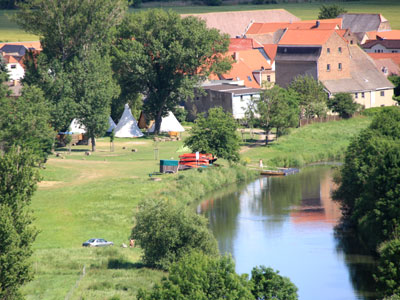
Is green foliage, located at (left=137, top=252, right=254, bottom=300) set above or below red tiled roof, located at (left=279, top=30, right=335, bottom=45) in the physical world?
below

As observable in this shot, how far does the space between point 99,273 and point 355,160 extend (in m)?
20.0

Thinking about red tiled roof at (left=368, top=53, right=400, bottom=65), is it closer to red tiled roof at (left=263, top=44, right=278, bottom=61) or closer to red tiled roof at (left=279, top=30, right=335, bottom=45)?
red tiled roof at (left=263, top=44, right=278, bottom=61)

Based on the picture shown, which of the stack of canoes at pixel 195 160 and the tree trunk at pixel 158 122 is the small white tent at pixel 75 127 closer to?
the tree trunk at pixel 158 122

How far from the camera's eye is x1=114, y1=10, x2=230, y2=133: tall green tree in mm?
82312

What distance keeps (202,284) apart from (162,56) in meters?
51.8

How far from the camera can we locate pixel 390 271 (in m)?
37.6

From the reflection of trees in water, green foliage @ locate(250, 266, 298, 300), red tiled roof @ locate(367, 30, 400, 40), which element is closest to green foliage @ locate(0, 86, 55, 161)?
the reflection of trees in water

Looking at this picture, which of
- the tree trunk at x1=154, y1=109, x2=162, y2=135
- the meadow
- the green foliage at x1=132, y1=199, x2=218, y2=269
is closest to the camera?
the meadow

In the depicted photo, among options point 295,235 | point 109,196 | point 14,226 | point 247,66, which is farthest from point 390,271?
point 247,66

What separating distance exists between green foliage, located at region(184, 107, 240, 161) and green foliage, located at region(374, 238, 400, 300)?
30009 millimetres

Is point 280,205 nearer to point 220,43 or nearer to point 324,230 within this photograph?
point 324,230

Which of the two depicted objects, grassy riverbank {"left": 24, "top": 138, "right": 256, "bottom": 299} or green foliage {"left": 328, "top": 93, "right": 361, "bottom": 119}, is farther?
green foliage {"left": 328, "top": 93, "right": 361, "bottom": 119}

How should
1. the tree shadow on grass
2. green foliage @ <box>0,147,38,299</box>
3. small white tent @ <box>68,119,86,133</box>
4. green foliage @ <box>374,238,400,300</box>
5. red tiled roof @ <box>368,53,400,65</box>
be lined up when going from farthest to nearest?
red tiled roof @ <box>368,53,400,65</box> → small white tent @ <box>68,119,86,133</box> → the tree shadow on grass → green foliage @ <box>374,238,400,300</box> → green foliage @ <box>0,147,38,299</box>

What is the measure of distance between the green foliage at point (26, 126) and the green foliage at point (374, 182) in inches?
934
